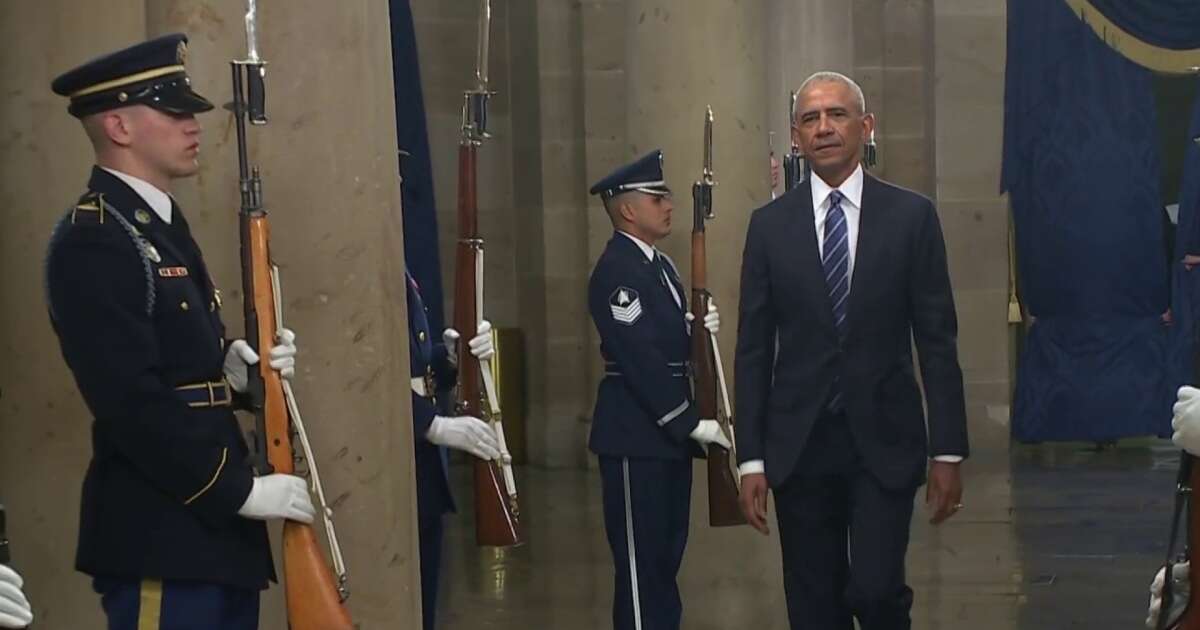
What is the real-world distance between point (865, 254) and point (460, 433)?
45.6 inches

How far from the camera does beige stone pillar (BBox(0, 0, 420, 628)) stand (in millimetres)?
4590

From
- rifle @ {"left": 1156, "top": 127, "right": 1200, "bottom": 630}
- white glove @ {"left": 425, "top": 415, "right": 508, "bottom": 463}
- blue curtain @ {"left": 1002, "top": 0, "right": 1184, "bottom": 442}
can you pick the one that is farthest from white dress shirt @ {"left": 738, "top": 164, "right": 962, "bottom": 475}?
blue curtain @ {"left": 1002, "top": 0, "right": 1184, "bottom": 442}

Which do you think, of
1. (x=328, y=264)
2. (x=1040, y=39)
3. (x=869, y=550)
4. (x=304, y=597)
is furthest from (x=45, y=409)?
(x=1040, y=39)

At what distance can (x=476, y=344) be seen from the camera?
217 inches

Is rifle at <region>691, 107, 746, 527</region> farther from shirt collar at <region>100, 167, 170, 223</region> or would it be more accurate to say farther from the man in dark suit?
shirt collar at <region>100, 167, 170, 223</region>

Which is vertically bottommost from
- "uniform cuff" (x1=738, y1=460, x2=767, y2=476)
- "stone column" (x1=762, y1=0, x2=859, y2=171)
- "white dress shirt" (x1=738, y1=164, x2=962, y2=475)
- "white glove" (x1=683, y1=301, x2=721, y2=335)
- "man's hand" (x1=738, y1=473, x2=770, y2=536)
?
"man's hand" (x1=738, y1=473, x2=770, y2=536)

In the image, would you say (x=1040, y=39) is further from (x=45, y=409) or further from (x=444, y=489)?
(x=45, y=409)

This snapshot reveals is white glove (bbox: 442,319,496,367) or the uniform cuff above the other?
white glove (bbox: 442,319,496,367)

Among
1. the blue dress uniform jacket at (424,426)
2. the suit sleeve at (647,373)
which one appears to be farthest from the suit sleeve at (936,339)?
the suit sleeve at (647,373)

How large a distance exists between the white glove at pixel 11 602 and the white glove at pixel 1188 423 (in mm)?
2286

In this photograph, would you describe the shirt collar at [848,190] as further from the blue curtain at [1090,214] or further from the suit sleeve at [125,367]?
the blue curtain at [1090,214]

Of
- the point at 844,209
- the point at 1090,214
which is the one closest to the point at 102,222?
the point at 844,209

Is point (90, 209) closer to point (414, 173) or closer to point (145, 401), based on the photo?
point (145, 401)

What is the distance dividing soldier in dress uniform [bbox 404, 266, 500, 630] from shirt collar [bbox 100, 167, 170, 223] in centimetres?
141
